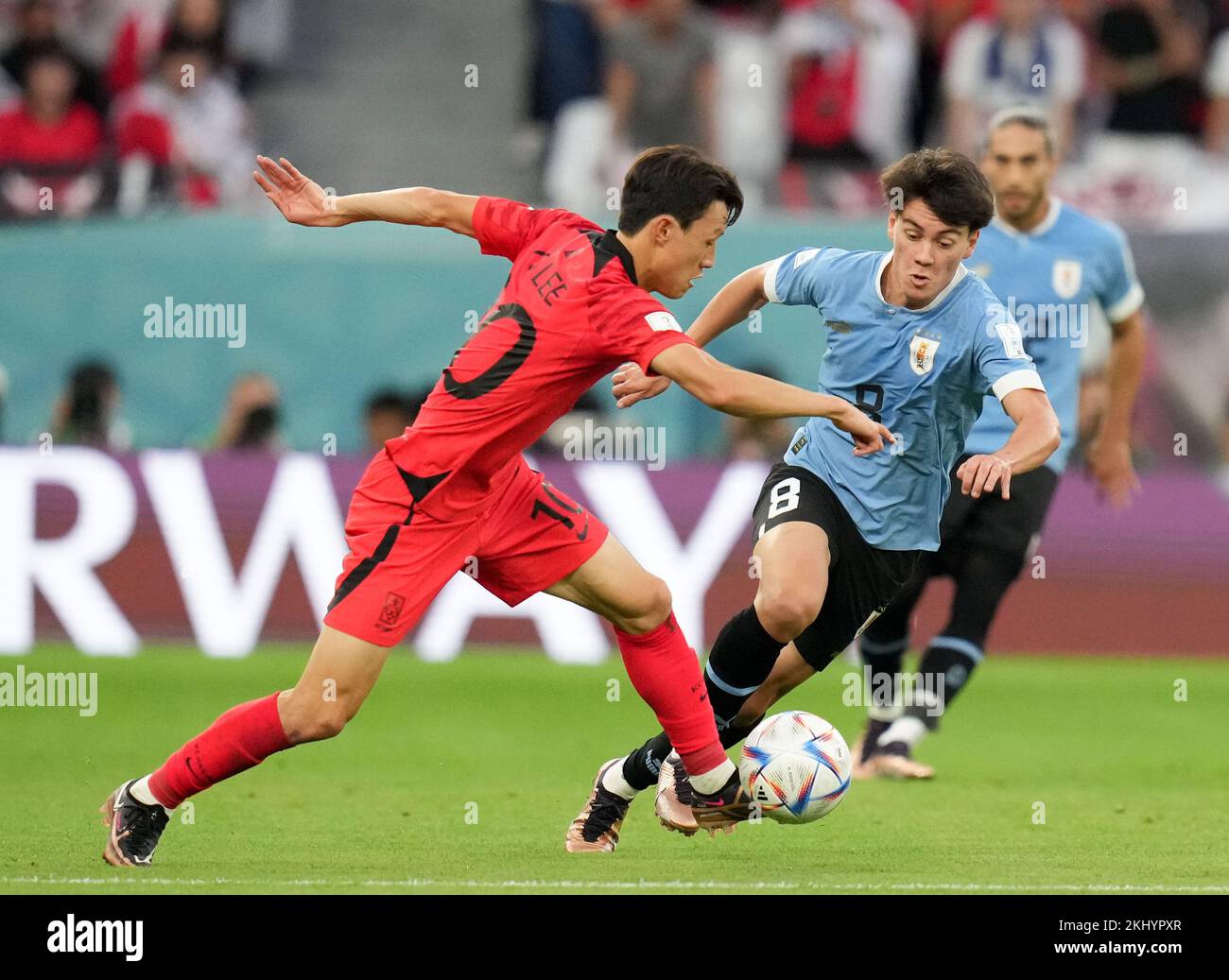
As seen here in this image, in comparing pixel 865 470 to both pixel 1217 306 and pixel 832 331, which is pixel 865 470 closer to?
pixel 832 331

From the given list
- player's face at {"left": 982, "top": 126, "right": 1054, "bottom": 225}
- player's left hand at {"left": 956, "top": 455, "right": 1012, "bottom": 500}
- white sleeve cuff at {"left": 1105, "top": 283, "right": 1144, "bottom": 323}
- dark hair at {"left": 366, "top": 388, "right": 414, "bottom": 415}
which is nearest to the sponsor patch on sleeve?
player's left hand at {"left": 956, "top": 455, "right": 1012, "bottom": 500}

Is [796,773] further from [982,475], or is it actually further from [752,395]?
[752,395]

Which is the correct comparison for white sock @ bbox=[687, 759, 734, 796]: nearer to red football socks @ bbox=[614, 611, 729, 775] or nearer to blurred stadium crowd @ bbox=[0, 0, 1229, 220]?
red football socks @ bbox=[614, 611, 729, 775]

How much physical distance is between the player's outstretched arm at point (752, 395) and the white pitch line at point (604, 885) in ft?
4.19

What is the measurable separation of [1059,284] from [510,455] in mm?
3659

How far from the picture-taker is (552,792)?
8203 mm

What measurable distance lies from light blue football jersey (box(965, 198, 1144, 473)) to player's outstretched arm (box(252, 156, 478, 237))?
10.4ft

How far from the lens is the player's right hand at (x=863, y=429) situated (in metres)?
5.71

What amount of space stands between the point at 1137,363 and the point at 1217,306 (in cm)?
556

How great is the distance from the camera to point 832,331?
7.02m

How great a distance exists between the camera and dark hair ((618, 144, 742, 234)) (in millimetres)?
6051

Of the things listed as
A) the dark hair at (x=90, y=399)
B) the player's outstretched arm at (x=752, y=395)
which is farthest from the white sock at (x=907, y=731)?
the dark hair at (x=90, y=399)

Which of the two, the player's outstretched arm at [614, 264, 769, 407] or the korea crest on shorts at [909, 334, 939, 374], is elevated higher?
the player's outstretched arm at [614, 264, 769, 407]

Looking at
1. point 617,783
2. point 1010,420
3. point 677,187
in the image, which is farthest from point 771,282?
point 1010,420
